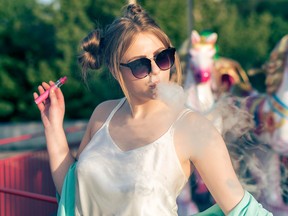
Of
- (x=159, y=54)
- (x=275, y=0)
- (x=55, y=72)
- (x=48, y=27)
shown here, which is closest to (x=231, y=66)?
(x=159, y=54)

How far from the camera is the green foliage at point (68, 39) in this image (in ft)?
55.4

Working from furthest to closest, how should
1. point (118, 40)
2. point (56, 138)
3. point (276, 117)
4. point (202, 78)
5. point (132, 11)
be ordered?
point (202, 78) < point (276, 117) < point (56, 138) < point (132, 11) < point (118, 40)

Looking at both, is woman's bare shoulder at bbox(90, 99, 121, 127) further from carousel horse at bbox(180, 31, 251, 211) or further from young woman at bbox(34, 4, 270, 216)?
carousel horse at bbox(180, 31, 251, 211)

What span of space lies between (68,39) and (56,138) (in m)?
14.7

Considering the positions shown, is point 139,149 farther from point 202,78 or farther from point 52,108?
point 202,78

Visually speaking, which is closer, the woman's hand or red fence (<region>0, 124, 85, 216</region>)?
the woman's hand

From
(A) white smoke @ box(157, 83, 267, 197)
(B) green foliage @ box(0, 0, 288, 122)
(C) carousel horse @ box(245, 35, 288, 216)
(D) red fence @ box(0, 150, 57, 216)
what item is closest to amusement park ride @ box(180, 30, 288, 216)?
(C) carousel horse @ box(245, 35, 288, 216)

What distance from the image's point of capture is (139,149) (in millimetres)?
2189

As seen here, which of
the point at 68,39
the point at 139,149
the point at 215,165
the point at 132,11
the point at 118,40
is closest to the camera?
the point at 215,165

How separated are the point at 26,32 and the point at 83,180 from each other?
16.6 metres

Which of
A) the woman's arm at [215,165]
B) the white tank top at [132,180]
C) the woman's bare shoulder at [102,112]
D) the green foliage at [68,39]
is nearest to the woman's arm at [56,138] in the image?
the woman's bare shoulder at [102,112]

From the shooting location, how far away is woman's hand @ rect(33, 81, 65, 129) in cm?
257

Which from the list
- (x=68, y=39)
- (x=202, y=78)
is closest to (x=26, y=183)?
(x=202, y=78)

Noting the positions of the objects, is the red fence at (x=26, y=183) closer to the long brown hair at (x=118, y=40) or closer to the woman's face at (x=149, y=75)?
the long brown hair at (x=118, y=40)
